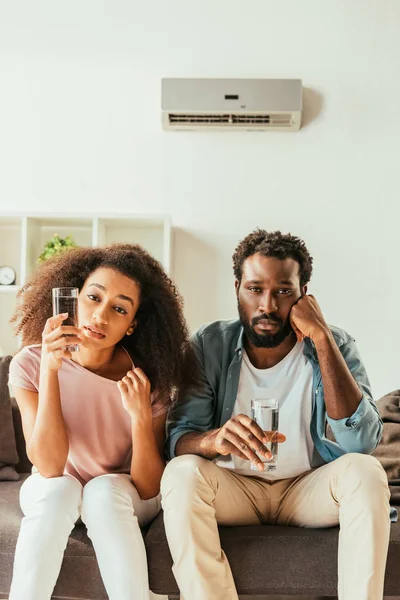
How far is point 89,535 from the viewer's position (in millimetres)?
1820

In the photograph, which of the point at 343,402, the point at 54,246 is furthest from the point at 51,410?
the point at 54,246

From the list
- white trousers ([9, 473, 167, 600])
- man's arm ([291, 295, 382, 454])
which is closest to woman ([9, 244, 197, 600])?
white trousers ([9, 473, 167, 600])

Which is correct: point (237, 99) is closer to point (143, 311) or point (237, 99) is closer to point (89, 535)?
point (143, 311)

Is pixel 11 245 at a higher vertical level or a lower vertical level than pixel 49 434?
higher

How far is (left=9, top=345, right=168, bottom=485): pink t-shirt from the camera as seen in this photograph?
80.4 inches

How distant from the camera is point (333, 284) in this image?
11.5ft

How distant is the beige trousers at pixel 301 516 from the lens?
1.68 metres

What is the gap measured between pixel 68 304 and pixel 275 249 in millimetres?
671

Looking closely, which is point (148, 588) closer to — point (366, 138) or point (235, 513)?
point (235, 513)

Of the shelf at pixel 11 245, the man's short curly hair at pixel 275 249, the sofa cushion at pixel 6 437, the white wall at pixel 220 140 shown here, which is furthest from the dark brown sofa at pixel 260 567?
the shelf at pixel 11 245

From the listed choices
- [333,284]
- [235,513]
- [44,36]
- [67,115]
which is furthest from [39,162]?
[235,513]

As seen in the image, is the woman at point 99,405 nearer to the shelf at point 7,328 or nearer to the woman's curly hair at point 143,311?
the woman's curly hair at point 143,311

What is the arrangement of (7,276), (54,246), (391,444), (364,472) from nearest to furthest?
(364,472) → (391,444) → (54,246) → (7,276)

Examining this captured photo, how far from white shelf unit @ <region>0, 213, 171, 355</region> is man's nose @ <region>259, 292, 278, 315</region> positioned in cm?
132
